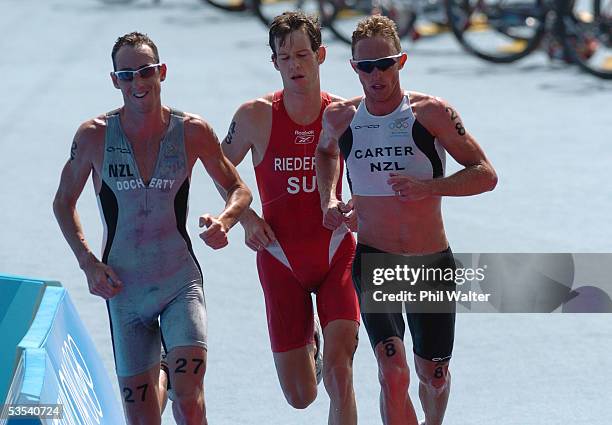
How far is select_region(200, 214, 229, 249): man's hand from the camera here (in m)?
6.36

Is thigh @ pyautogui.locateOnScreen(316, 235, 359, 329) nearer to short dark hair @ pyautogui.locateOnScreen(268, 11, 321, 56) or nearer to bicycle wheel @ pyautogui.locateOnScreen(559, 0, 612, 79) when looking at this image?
short dark hair @ pyautogui.locateOnScreen(268, 11, 321, 56)

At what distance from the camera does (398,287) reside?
688cm

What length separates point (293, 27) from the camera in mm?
7113

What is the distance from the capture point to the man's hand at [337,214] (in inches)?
277

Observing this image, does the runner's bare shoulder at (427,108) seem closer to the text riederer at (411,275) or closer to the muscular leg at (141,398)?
the text riederer at (411,275)

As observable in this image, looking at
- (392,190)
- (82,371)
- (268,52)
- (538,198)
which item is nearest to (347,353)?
(392,190)

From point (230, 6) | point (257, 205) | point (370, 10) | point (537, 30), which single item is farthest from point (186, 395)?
point (230, 6)

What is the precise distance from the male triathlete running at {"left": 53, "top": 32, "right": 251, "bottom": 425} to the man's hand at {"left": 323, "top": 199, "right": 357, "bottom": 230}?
A: 0.51 meters

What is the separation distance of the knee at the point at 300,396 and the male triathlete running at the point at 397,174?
0.74m

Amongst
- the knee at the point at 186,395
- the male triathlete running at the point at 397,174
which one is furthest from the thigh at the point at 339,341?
the knee at the point at 186,395

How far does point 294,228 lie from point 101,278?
1.37 m

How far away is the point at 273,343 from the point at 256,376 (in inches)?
36.6

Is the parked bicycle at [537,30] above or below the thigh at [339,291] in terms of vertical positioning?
below

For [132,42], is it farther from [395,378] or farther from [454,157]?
[395,378]
